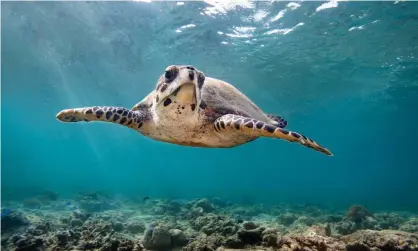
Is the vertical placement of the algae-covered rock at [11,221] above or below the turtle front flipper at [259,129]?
below

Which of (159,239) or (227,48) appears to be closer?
(159,239)

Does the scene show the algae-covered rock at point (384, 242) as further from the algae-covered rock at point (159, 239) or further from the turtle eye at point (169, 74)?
the turtle eye at point (169, 74)

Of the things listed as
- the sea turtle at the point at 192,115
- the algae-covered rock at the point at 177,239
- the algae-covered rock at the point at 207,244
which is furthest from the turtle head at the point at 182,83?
the algae-covered rock at the point at 177,239

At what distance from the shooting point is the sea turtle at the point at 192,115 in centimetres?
424

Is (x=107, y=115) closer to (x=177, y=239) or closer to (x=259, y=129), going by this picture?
(x=177, y=239)

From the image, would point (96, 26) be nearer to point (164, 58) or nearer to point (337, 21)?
point (164, 58)

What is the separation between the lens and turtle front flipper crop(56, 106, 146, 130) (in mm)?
5754

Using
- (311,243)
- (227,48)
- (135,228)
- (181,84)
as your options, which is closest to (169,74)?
(181,84)

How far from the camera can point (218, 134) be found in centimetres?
574

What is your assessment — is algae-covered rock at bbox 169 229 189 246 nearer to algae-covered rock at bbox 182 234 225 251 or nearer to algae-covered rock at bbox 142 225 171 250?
algae-covered rock at bbox 142 225 171 250

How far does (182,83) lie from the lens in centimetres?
412

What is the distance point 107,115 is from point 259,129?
3.35 metres

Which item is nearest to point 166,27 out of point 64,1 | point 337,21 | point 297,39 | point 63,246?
point 64,1

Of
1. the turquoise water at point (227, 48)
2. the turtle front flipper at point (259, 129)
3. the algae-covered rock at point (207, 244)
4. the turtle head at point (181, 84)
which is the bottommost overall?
the algae-covered rock at point (207, 244)
